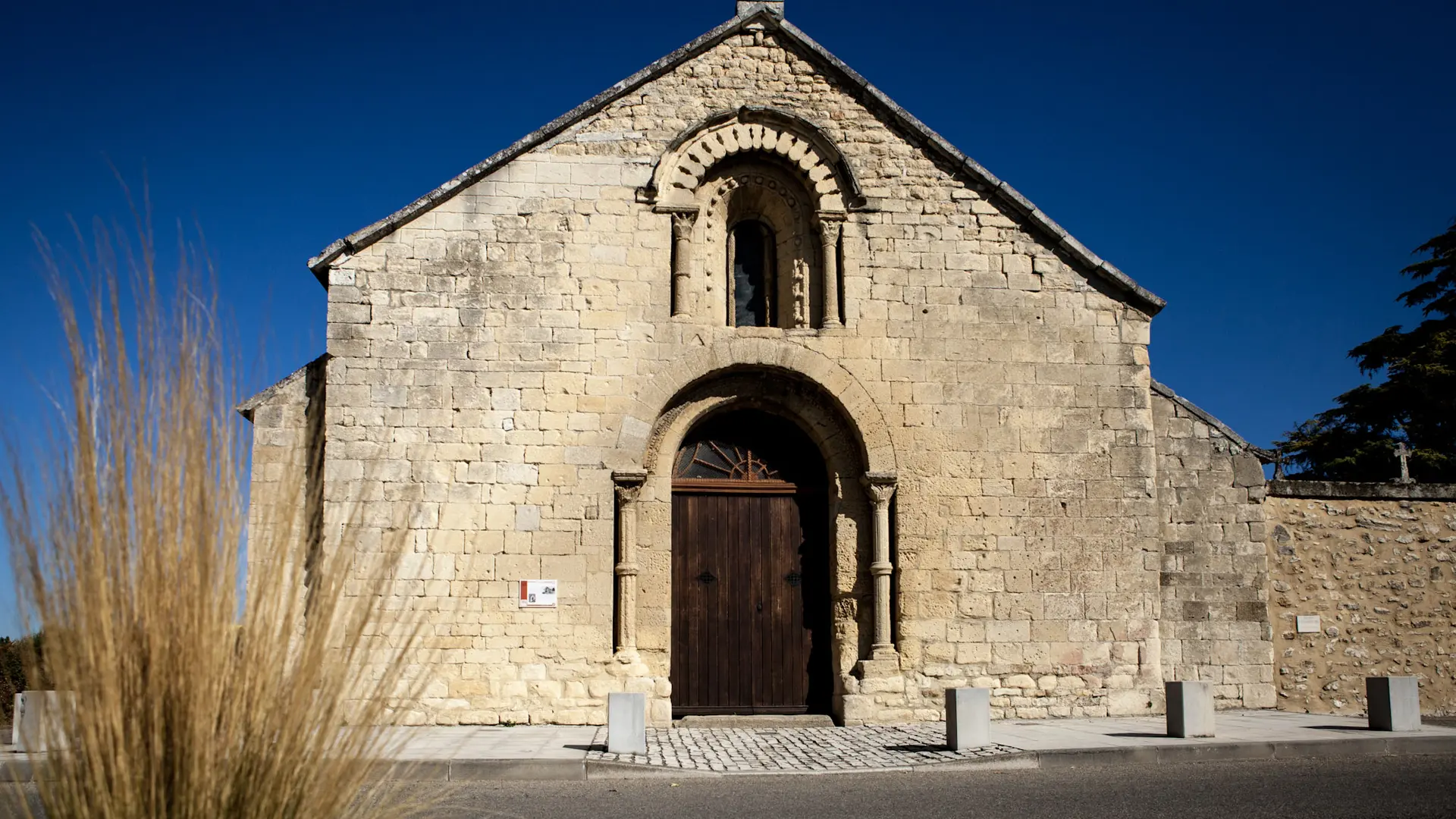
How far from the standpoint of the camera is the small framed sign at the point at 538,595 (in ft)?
36.4

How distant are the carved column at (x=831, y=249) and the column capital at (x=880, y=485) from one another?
1790mm

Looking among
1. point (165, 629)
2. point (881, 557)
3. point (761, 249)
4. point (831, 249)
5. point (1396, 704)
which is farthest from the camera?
point (761, 249)

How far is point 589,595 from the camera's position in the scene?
11195mm

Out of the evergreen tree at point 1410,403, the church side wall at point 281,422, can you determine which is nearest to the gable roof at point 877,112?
the church side wall at point 281,422

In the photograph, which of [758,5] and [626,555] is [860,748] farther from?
[758,5]

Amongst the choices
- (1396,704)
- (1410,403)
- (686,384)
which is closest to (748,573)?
(686,384)

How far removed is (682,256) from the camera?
39.4 ft

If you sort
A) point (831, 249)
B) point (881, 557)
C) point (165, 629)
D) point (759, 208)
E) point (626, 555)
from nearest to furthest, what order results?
1. point (165, 629)
2. point (626, 555)
3. point (881, 557)
4. point (831, 249)
5. point (759, 208)

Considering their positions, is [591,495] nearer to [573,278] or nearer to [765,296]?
[573,278]

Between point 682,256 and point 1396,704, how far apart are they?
321 inches

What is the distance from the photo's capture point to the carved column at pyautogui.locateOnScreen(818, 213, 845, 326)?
1210cm

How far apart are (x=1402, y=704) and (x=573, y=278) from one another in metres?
9.00

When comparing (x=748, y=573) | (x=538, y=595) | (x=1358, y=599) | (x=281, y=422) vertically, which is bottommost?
(x=1358, y=599)

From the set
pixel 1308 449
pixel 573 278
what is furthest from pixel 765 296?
pixel 1308 449
